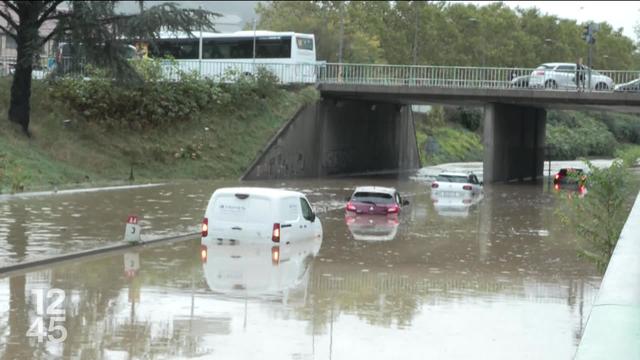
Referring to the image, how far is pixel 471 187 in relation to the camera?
47.0 m

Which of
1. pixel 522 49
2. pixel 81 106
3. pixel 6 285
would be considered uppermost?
A: pixel 522 49

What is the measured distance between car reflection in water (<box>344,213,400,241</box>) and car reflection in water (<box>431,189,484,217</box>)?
14.6ft

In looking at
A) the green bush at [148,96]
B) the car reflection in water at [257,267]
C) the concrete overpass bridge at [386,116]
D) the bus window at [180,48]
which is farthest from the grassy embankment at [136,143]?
the car reflection in water at [257,267]

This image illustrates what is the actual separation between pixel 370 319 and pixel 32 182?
1059 inches

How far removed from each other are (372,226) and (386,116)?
3944cm

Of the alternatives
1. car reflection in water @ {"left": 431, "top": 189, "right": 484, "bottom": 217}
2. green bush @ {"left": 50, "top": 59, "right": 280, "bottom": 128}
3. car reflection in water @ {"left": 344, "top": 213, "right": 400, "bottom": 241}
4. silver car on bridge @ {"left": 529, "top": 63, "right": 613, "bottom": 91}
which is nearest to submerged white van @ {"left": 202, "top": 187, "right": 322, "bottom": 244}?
car reflection in water @ {"left": 344, "top": 213, "right": 400, "bottom": 241}

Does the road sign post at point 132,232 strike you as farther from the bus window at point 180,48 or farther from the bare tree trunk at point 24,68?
the bus window at point 180,48

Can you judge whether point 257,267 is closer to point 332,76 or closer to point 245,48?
point 245,48

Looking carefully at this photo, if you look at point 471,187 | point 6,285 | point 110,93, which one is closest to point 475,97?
point 471,187

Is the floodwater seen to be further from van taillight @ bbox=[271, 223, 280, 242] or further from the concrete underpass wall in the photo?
the concrete underpass wall

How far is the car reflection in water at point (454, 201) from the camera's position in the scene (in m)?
37.3

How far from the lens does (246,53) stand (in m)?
58.3

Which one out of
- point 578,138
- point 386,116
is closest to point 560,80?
point 386,116

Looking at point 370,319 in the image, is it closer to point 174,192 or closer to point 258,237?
point 258,237
